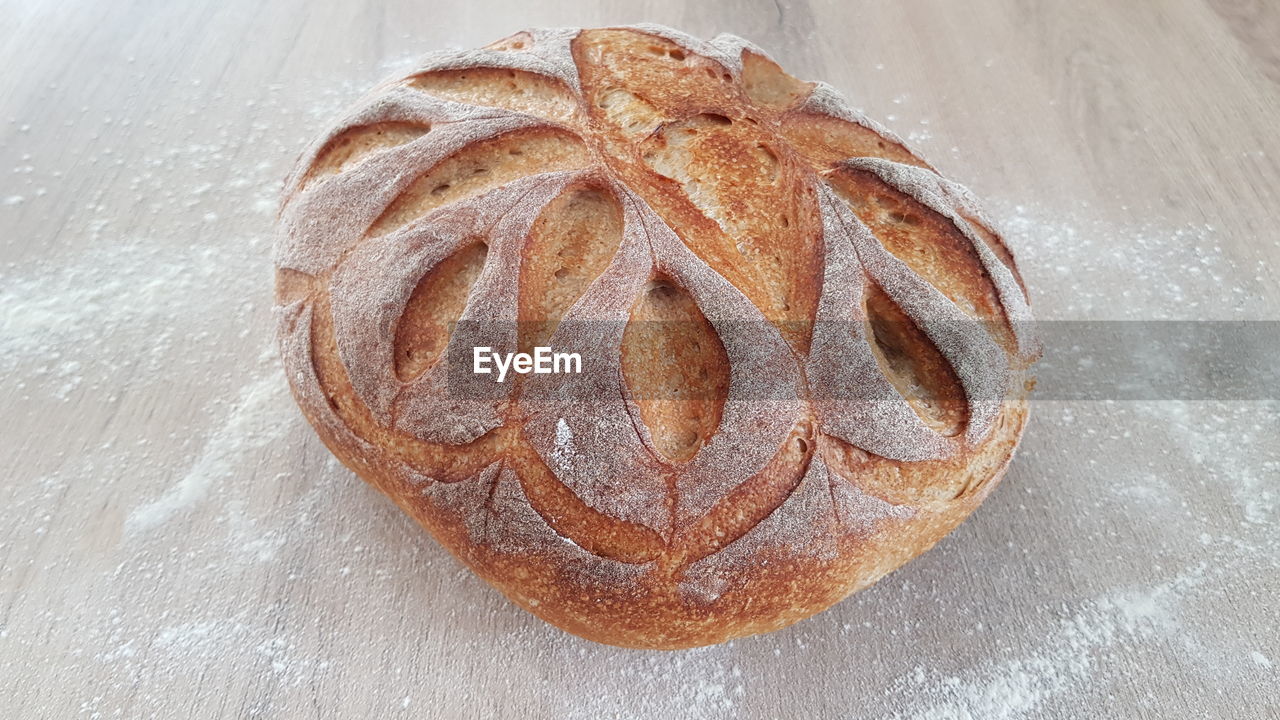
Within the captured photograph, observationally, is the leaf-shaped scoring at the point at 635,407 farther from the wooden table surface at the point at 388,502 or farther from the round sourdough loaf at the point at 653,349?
the wooden table surface at the point at 388,502

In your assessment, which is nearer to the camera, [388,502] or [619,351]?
[619,351]

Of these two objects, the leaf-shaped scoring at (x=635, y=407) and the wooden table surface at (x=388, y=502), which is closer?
the leaf-shaped scoring at (x=635, y=407)

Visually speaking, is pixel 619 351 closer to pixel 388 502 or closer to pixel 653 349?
pixel 653 349

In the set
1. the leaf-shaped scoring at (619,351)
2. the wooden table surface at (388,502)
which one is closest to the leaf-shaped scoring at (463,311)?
the leaf-shaped scoring at (619,351)

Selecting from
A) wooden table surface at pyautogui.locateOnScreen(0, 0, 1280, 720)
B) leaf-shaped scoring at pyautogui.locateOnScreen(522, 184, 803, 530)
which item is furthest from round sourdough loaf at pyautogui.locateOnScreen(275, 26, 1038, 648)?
wooden table surface at pyautogui.locateOnScreen(0, 0, 1280, 720)

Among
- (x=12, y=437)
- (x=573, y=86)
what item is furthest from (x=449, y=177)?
(x=12, y=437)

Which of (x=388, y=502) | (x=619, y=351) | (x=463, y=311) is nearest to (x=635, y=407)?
(x=619, y=351)

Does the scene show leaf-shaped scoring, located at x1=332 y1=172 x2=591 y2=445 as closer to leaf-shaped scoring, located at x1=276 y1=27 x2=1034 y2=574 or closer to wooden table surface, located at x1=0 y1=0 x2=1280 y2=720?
leaf-shaped scoring, located at x1=276 y1=27 x2=1034 y2=574
